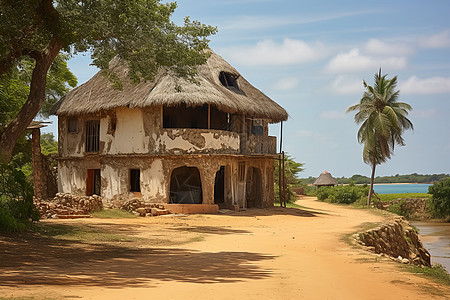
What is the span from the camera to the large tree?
1151 cm

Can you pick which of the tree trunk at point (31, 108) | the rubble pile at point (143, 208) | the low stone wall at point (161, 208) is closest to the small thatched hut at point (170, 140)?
the low stone wall at point (161, 208)

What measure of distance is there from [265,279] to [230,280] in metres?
0.55

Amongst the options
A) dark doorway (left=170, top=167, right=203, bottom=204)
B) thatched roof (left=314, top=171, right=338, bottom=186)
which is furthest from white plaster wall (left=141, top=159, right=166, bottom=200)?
thatched roof (left=314, top=171, right=338, bottom=186)

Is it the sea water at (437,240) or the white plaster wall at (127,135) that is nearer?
the sea water at (437,240)

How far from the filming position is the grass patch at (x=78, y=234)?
45.8 feet

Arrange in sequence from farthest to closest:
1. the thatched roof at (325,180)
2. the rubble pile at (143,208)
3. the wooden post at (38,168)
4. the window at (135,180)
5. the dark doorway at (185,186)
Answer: the thatched roof at (325,180), the window at (135,180), the wooden post at (38,168), the dark doorway at (185,186), the rubble pile at (143,208)

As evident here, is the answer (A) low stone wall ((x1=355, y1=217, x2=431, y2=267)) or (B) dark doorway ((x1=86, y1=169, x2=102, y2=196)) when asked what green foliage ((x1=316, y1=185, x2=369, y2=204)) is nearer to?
(A) low stone wall ((x1=355, y1=217, x2=431, y2=267))

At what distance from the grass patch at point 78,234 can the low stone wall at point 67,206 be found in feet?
11.7

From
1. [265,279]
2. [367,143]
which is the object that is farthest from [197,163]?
[367,143]

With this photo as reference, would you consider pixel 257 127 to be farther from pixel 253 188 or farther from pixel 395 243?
pixel 395 243

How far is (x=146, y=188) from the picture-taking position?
24500 millimetres

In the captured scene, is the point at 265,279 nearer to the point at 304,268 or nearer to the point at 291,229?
the point at 304,268

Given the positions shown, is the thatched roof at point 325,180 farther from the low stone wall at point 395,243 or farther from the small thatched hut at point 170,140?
the low stone wall at point 395,243

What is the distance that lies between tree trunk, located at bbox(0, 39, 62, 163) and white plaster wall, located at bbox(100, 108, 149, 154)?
12.4 m
